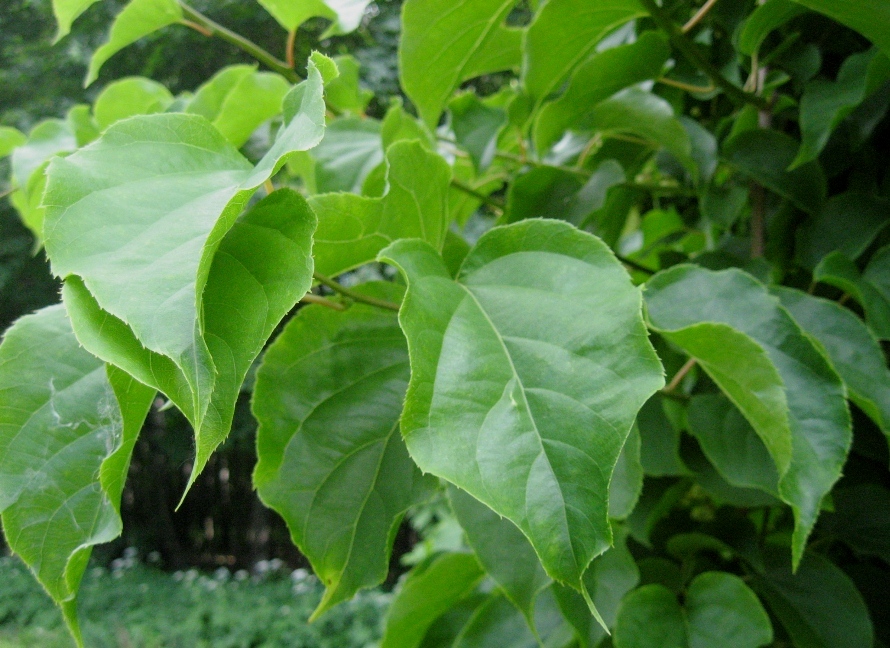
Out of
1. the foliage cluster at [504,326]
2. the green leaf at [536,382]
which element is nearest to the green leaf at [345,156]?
the foliage cluster at [504,326]

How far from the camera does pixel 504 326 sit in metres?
0.30

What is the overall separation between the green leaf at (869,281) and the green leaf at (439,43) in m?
0.28

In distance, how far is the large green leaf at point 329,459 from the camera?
36 cm

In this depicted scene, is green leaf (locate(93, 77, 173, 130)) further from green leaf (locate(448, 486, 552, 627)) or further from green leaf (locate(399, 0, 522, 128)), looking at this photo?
green leaf (locate(448, 486, 552, 627))

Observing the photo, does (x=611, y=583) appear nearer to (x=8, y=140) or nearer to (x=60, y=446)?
(x=60, y=446)

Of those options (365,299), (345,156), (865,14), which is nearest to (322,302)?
(365,299)

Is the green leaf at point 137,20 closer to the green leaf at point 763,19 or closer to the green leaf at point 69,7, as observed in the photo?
the green leaf at point 69,7

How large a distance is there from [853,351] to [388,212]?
31cm

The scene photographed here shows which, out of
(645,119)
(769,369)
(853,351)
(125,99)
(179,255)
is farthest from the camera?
(125,99)

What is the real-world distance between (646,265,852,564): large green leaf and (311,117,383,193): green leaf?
10.2 inches

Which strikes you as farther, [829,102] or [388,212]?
[829,102]

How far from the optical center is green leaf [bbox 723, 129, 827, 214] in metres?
0.55

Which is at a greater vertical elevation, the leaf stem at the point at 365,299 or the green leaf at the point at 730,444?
the leaf stem at the point at 365,299

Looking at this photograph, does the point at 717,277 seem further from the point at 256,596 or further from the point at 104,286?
the point at 256,596
